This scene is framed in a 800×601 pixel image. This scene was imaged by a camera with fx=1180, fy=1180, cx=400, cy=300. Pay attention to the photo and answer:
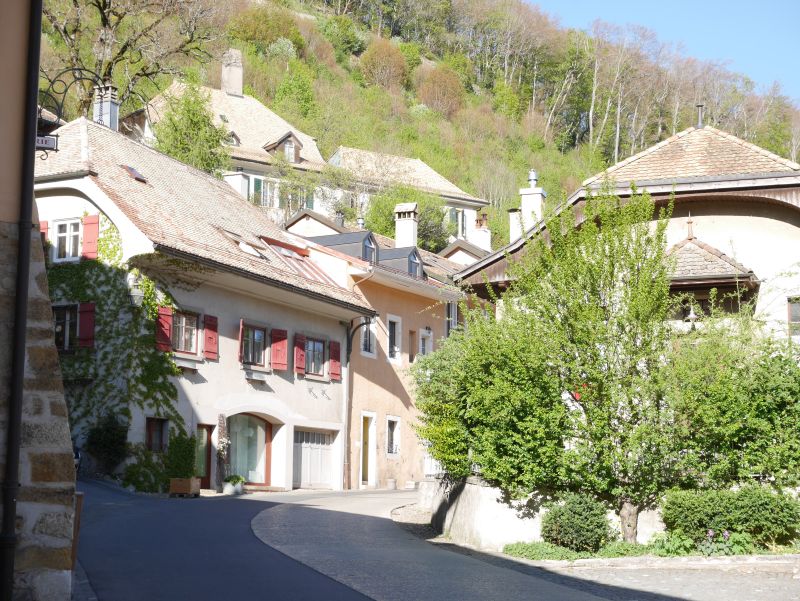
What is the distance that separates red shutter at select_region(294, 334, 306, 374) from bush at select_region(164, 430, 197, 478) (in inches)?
213

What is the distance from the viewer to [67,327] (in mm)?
27516

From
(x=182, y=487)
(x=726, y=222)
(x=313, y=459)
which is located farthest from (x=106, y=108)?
(x=726, y=222)

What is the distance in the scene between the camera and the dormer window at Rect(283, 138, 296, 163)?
64875 millimetres

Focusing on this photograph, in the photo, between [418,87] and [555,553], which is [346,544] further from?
[418,87]

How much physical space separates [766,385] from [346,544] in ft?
21.7

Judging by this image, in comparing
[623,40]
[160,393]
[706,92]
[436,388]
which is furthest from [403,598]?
[623,40]

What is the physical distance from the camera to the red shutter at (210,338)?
28.5m

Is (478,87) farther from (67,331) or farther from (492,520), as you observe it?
(492,520)

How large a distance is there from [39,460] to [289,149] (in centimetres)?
5797

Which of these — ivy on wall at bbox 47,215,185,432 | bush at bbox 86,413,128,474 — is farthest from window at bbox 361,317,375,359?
bush at bbox 86,413,128,474

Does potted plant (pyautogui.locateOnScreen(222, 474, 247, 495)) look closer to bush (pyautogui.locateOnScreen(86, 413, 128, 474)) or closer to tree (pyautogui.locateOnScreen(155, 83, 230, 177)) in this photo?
bush (pyautogui.locateOnScreen(86, 413, 128, 474))

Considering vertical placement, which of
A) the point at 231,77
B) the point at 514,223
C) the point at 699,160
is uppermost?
the point at 231,77

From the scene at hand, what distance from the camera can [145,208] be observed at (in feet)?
92.5

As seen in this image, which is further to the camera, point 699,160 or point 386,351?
point 386,351
